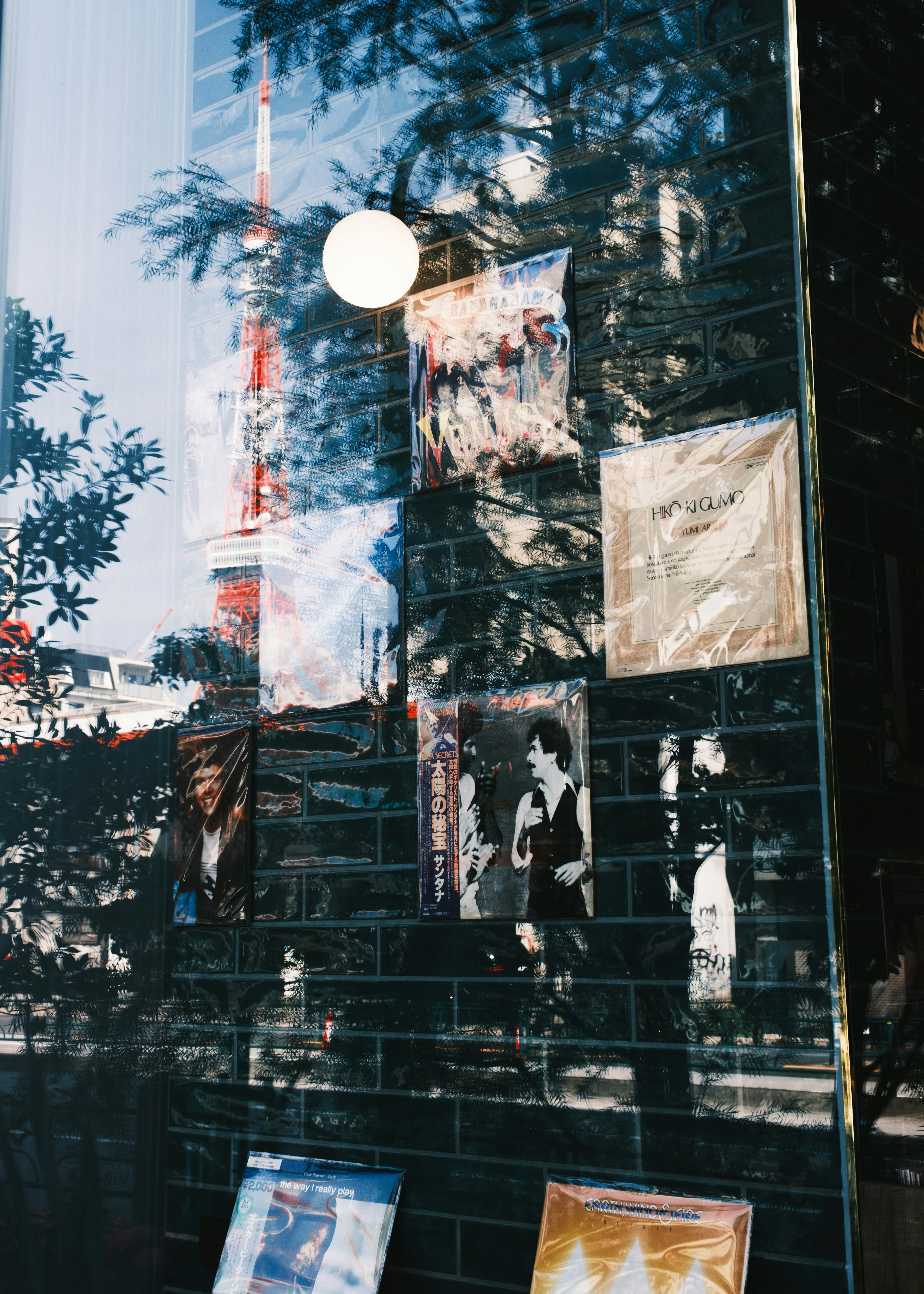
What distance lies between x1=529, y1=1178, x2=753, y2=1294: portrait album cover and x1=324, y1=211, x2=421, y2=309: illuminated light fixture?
67.7 inches

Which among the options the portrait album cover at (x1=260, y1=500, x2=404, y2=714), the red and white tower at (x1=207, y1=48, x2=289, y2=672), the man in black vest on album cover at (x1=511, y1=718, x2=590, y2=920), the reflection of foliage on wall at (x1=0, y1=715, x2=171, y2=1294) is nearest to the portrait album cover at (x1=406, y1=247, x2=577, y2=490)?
the portrait album cover at (x1=260, y1=500, x2=404, y2=714)

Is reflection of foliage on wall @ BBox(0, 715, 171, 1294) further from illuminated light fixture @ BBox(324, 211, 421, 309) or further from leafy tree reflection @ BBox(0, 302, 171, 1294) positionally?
illuminated light fixture @ BBox(324, 211, 421, 309)

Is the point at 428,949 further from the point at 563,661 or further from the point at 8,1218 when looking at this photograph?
the point at 8,1218

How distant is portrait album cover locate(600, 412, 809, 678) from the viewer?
205cm

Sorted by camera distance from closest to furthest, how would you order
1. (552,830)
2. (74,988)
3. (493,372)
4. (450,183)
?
(74,988) < (552,830) < (493,372) < (450,183)

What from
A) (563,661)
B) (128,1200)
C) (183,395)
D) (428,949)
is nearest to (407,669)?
(563,661)

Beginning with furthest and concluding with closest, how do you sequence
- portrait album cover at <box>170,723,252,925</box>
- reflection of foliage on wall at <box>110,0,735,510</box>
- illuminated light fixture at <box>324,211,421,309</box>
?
portrait album cover at <box>170,723,252,925</box>
illuminated light fixture at <box>324,211,421,309</box>
reflection of foliage on wall at <box>110,0,735,510</box>

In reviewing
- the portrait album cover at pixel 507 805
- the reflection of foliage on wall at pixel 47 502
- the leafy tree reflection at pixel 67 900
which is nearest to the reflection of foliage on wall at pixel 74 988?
the leafy tree reflection at pixel 67 900

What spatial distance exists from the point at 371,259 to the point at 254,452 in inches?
22.8

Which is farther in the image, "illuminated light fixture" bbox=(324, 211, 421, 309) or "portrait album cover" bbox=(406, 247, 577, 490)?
"illuminated light fixture" bbox=(324, 211, 421, 309)

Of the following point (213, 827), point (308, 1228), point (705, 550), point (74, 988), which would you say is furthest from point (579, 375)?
point (308, 1228)

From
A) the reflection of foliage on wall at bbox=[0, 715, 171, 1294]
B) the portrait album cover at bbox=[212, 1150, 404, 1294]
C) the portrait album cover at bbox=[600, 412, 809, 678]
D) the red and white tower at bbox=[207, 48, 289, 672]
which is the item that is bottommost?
the portrait album cover at bbox=[212, 1150, 404, 1294]

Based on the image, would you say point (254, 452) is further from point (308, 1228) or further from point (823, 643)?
point (308, 1228)

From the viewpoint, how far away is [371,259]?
99.2 inches
